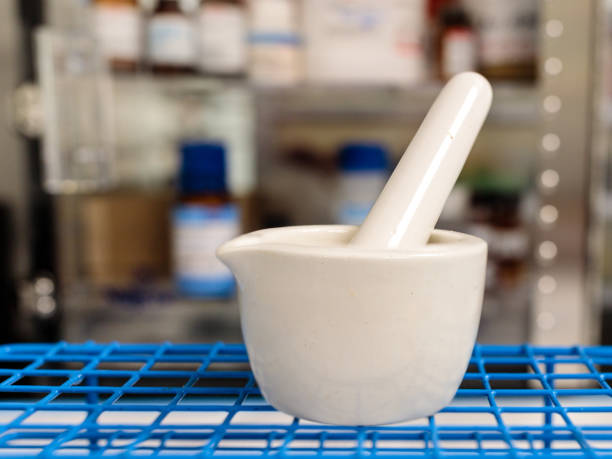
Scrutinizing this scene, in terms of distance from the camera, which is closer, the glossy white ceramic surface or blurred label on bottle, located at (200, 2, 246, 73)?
the glossy white ceramic surface

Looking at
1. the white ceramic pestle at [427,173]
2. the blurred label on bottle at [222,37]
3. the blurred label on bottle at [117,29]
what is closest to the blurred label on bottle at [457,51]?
the blurred label on bottle at [222,37]

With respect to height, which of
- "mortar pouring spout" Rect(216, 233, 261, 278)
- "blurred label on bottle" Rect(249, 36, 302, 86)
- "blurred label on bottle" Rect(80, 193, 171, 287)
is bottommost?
"blurred label on bottle" Rect(80, 193, 171, 287)

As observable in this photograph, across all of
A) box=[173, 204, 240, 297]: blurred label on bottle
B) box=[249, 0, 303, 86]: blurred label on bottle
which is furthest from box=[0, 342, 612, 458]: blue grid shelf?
box=[249, 0, 303, 86]: blurred label on bottle

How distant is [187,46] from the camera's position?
86 cm

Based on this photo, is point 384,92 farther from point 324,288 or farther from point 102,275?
point 324,288

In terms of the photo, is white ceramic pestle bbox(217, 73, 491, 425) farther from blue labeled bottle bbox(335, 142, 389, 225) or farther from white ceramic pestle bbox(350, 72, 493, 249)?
blue labeled bottle bbox(335, 142, 389, 225)

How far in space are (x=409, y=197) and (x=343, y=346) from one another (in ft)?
0.27

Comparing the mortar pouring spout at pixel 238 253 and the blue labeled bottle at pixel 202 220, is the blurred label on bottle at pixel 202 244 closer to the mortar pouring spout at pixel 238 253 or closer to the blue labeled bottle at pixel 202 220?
the blue labeled bottle at pixel 202 220

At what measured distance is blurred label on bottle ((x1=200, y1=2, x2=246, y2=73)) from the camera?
85cm

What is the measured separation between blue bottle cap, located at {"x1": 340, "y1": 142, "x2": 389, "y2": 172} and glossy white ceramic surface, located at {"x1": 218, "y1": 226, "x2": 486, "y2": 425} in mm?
592

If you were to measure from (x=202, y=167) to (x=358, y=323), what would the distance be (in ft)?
1.95

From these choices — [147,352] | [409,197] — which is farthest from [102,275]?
[409,197]

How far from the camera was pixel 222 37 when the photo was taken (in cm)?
85

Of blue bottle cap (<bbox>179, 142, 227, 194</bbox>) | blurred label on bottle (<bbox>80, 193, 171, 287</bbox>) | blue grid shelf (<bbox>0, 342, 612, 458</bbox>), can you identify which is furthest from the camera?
blurred label on bottle (<bbox>80, 193, 171, 287</bbox>)
